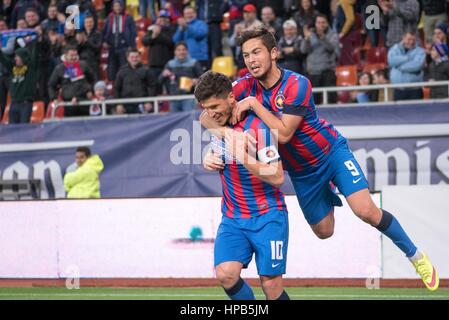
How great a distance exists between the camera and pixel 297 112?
346 inches

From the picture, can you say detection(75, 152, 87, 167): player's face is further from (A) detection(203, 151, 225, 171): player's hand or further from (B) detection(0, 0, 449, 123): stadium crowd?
(A) detection(203, 151, 225, 171): player's hand

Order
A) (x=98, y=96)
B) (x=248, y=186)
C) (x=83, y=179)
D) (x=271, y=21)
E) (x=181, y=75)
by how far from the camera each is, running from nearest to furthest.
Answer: (x=248, y=186) < (x=83, y=179) < (x=271, y=21) < (x=181, y=75) < (x=98, y=96)

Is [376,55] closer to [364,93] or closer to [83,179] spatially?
[364,93]

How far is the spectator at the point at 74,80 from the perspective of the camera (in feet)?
60.8

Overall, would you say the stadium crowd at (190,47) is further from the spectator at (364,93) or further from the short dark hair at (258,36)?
the short dark hair at (258,36)

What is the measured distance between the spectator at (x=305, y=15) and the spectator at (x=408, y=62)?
1.72 m

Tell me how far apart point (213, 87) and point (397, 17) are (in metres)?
9.69

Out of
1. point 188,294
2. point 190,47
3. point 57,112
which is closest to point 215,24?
point 190,47

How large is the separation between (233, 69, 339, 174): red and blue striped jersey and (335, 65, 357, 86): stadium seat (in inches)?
314

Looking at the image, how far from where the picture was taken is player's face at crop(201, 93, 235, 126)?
7852 mm

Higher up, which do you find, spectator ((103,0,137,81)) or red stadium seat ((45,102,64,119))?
spectator ((103,0,137,81))

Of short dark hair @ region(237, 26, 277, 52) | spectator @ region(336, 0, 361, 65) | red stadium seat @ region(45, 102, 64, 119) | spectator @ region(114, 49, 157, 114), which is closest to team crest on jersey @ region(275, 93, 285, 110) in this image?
short dark hair @ region(237, 26, 277, 52)

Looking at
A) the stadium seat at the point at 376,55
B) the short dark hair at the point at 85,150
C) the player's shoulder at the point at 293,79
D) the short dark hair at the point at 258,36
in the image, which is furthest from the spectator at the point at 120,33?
the short dark hair at the point at 258,36
